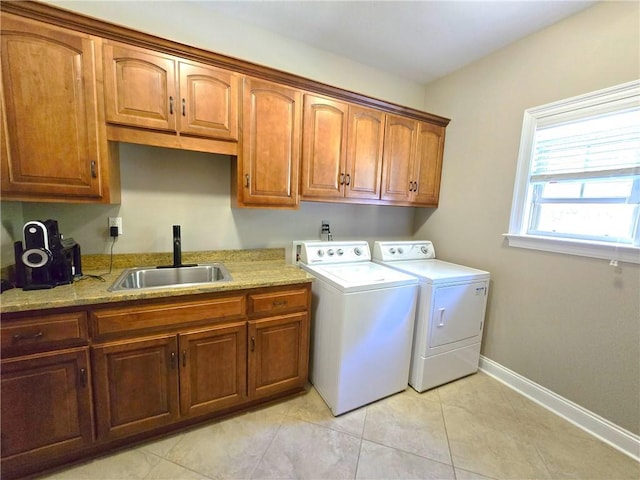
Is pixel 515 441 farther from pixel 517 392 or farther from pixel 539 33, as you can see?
pixel 539 33

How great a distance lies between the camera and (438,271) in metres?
2.19

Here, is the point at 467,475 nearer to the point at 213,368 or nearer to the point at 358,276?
the point at 358,276

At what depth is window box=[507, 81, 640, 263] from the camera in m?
1.60

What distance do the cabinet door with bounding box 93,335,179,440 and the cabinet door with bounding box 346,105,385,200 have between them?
1.71 meters

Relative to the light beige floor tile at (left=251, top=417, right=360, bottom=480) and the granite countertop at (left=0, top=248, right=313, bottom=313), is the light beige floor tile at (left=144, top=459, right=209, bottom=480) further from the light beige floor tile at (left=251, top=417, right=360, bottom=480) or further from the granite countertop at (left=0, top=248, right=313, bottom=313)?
the granite countertop at (left=0, top=248, right=313, bottom=313)

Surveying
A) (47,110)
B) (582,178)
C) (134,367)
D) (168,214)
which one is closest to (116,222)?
(168,214)

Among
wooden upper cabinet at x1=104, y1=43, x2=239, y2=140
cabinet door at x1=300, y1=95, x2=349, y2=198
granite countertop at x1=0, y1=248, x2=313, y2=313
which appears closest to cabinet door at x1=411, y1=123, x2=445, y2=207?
cabinet door at x1=300, y1=95, x2=349, y2=198

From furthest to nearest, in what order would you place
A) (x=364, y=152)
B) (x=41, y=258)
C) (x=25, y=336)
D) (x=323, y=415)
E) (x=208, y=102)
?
1. (x=364, y=152)
2. (x=323, y=415)
3. (x=208, y=102)
4. (x=41, y=258)
5. (x=25, y=336)

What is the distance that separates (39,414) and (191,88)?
1.88 metres

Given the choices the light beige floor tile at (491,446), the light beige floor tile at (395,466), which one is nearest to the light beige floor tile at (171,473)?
the light beige floor tile at (395,466)

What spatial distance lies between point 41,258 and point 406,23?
269cm

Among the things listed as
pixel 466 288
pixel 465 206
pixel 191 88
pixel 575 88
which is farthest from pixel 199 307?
pixel 575 88

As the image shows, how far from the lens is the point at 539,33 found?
6.35 ft

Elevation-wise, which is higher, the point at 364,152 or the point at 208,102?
the point at 208,102
